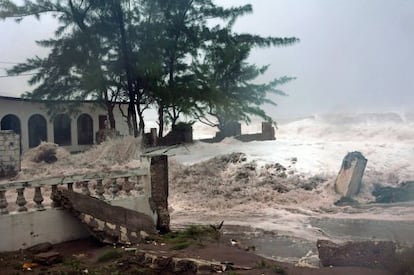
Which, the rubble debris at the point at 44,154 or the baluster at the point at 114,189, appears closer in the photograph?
the baluster at the point at 114,189

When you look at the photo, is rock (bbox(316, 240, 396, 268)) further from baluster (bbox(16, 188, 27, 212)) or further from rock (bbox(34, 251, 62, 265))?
baluster (bbox(16, 188, 27, 212))

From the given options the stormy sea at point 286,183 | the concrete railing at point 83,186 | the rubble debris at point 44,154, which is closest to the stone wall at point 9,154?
the stormy sea at point 286,183

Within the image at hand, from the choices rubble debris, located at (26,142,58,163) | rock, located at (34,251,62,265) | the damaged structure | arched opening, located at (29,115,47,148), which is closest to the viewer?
rock, located at (34,251,62,265)

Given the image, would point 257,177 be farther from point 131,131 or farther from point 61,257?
point 61,257

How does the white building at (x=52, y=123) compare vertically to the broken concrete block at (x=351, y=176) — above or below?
above

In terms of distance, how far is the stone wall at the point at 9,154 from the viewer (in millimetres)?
10797

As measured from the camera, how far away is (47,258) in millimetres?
4742

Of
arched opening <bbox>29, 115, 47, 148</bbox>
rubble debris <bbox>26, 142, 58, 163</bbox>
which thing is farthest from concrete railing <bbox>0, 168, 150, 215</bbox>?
arched opening <bbox>29, 115, 47, 148</bbox>

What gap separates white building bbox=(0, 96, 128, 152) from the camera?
1994cm

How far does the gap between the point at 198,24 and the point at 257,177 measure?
6.70 m

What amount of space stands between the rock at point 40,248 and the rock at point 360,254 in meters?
2.84

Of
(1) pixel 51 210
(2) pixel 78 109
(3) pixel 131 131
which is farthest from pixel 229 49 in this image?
(1) pixel 51 210

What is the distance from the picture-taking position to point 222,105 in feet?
49.6

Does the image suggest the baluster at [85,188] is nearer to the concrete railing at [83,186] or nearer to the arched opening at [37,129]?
the concrete railing at [83,186]
